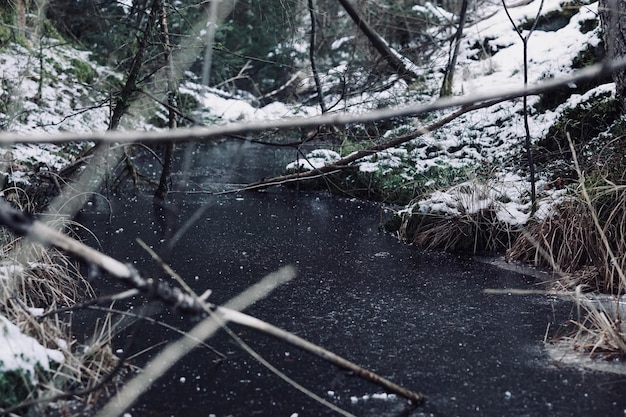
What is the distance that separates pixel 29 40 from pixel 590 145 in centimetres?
845

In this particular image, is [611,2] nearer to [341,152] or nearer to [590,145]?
[590,145]

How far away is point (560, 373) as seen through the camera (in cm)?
319

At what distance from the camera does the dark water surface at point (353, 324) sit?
2938 mm

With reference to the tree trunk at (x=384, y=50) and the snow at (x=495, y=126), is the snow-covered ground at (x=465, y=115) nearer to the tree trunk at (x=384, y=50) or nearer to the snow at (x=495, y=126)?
the snow at (x=495, y=126)

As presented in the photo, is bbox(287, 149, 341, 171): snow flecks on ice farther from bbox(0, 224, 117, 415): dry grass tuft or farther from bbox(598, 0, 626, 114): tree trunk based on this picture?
bbox(0, 224, 117, 415): dry grass tuft

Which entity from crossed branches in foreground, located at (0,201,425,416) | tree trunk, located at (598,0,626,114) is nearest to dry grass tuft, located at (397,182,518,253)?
tree trunk, located at (598,0,626,114)

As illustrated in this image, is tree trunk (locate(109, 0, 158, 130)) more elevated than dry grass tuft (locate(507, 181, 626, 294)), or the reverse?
tree trunk (locate(109, 0, 158, 130))

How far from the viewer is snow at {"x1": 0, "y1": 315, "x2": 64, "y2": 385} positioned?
9.16 feet

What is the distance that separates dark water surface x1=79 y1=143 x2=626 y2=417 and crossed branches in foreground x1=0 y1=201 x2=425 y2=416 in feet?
0.27

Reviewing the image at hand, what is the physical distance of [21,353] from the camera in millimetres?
2861

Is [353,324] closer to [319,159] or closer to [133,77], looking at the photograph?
[133,77]

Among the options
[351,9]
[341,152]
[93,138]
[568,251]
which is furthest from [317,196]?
[93,138]

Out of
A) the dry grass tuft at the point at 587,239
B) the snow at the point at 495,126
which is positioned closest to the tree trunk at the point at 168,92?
the snow at the point at 495,126

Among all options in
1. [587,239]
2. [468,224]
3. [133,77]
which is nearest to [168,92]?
[133,77]
